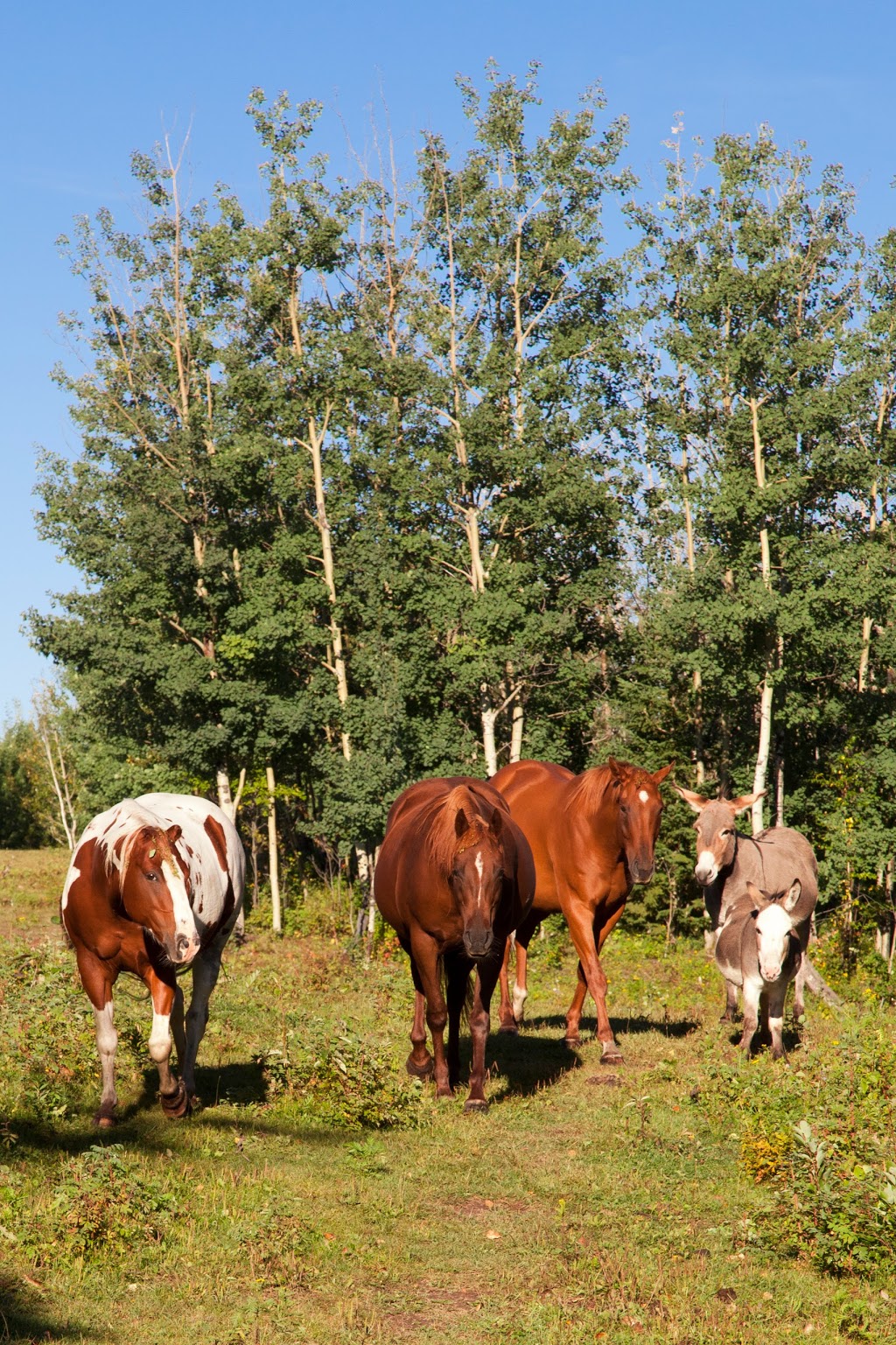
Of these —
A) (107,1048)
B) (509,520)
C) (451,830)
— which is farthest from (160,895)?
(509,520)

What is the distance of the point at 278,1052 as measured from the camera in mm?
10570

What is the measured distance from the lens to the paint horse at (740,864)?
13.4m

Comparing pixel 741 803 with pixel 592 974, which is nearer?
pixel 592 974

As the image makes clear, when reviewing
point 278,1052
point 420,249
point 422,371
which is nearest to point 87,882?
point 278,1052

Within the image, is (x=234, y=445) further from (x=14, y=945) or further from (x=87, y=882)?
(x=87, y=882)

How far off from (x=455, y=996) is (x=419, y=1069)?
0.86m

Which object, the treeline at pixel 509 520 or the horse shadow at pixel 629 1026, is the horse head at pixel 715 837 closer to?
the horse shadow at pixel 629 1026

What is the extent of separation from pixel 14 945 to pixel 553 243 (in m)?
27.0

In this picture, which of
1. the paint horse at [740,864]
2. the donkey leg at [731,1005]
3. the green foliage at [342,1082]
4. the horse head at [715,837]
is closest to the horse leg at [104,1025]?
the green foliage at [342,1082]

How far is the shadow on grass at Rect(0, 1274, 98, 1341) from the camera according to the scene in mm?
5688

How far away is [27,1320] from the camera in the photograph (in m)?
5.87

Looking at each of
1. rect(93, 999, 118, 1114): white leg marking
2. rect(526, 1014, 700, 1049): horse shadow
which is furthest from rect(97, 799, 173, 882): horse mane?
rect(526, 1014, 700, 1049): horse shadow

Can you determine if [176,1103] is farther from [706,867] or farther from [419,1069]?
[706,867]

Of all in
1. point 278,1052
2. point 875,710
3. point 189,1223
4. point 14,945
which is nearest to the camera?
point 189,1223
